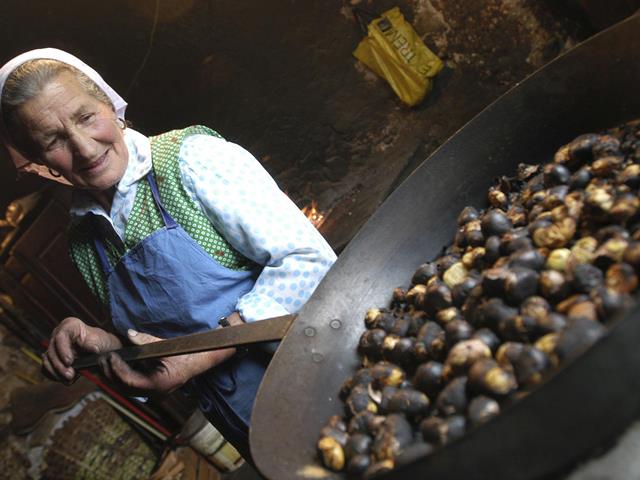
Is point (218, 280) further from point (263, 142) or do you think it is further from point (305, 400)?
point (263, 142)

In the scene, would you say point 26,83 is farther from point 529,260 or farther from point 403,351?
point 529,260

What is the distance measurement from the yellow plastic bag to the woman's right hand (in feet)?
10.4

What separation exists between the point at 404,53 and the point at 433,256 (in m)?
3.04

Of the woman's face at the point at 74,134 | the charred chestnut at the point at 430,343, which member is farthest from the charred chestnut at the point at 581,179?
the woman's face at the point at 74,134

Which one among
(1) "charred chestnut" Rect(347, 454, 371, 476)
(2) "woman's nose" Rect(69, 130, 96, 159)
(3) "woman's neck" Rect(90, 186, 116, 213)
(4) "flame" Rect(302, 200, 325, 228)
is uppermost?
(2) "woman's nose" Rect(69, 130, 96, 159)

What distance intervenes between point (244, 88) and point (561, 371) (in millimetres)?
4299

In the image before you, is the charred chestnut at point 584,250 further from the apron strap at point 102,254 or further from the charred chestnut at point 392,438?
the apron strap at point 102,254

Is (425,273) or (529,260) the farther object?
(425,273)

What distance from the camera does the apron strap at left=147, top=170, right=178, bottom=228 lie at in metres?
2.04

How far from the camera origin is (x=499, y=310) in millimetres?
1242

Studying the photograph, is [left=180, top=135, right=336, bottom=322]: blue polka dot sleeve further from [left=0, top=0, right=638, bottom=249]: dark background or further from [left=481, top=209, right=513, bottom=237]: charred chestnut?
[left=0, top=0, right=638, bottom=249]: dark background

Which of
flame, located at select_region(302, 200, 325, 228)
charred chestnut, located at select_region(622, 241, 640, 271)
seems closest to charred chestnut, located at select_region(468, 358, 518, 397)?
charred chestnut, located at select_region(622, 241, 640, 271)

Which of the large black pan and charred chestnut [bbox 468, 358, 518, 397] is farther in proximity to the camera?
charred chestnut [bbox 468, 358, 518, 397]

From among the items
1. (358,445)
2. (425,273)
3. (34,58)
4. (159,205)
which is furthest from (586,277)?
(34,58)
